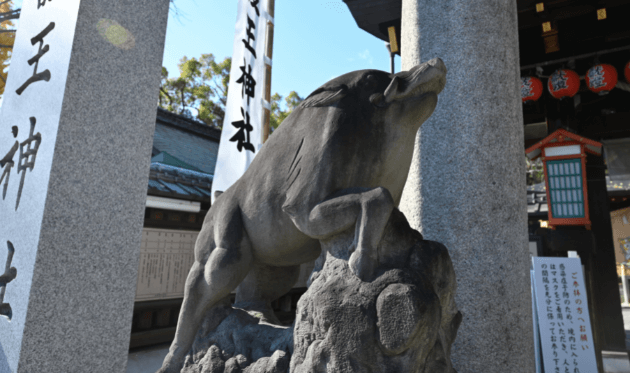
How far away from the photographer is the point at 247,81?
5.02m

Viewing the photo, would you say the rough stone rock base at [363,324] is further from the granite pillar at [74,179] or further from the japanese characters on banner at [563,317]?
the japanese characters on banner at [563,317]

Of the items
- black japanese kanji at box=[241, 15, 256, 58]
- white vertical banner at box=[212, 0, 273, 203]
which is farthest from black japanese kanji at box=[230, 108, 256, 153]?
black japanese kanji at box=[241, 15, 256, 58]

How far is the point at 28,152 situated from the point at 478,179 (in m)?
2.94

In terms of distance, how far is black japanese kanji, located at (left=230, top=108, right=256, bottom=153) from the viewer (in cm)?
483

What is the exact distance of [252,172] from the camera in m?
1.59

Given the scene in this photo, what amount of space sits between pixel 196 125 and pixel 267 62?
480 centimetres

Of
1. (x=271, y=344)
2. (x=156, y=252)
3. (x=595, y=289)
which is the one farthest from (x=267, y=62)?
(x=595, y=289)

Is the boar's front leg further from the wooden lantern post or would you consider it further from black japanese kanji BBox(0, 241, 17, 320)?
the wooden lantern post

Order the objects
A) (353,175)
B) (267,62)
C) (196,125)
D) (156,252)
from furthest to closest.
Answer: (196,125), (267,62), (156,252), (353,175)

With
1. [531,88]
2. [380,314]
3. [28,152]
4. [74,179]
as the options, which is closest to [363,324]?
[380,314]

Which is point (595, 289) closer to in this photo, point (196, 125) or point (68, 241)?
point (68, 241)

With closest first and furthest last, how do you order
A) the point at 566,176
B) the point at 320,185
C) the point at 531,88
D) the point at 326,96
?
1. the point at 320,185
2. the point at 326,96
3. the point at 566,176
4. the point at 531,88

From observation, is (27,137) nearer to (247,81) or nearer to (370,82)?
(370,82)

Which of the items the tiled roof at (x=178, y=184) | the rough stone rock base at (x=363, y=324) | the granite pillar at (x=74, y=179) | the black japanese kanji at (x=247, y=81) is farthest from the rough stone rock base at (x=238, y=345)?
the black japanese kanji at (x=247, y=81)
